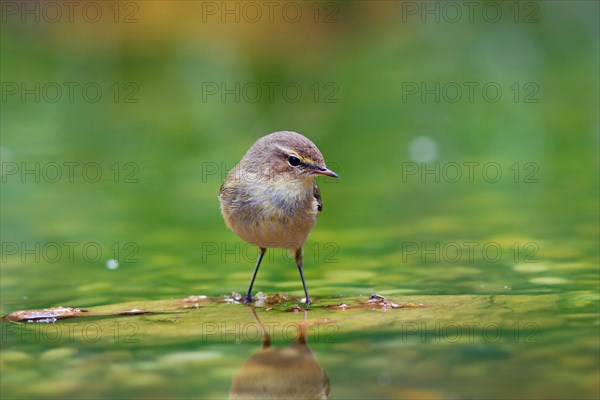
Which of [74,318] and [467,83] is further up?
[467,83]

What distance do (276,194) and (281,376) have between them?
2004 millimetres

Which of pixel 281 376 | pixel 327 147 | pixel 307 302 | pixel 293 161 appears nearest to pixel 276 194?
pixel 293 161

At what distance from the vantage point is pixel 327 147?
32.5 feet

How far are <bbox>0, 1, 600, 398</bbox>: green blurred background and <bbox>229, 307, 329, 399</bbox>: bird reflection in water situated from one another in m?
0.14

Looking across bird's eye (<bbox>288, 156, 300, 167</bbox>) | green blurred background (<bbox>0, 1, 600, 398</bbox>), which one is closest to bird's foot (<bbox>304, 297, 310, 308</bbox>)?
green blurred background (<bbox>0, 1, 600, 398</bbox>)

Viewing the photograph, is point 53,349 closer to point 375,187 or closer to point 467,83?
point 375,187

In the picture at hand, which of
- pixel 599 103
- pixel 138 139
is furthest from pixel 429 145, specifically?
pixel 138 139

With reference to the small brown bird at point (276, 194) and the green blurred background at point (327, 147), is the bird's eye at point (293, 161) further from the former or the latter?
the green blurred background at point (327, 147)

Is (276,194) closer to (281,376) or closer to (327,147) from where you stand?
(281,376)

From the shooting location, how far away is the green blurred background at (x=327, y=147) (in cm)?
620

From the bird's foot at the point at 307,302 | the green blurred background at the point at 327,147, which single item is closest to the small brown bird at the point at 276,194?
the bird's foot at the point at 307,302

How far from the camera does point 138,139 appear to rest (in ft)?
34.6

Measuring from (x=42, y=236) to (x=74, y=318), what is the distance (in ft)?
7.94

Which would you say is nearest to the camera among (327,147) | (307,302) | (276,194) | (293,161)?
(307,302)
